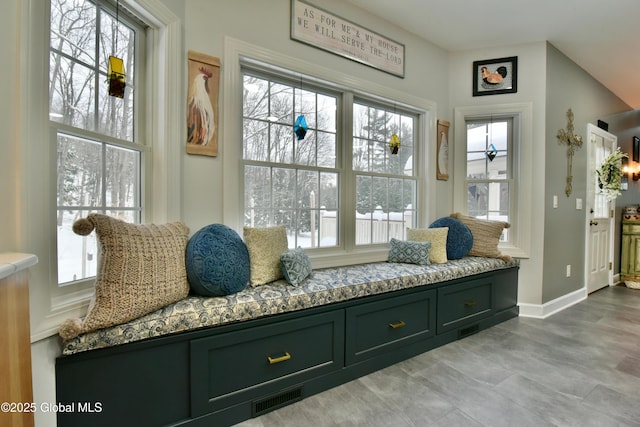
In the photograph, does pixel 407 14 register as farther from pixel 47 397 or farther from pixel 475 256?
pixel 47 397

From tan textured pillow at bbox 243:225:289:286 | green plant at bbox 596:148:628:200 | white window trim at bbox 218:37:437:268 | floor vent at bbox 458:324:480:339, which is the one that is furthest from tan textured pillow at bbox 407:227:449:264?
green plant at bbox 596:148:628:200

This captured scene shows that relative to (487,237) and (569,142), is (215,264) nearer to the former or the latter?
(487,237)

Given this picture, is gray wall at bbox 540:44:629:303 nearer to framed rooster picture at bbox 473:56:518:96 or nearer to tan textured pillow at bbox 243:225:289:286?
framed rooster picture at bbox 473:56:518:96

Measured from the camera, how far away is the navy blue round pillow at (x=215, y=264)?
1652 mm

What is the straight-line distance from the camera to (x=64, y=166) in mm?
1438

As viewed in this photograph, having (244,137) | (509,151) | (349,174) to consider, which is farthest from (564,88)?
(244,137)

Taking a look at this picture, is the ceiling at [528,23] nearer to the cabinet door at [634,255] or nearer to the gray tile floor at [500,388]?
the cabinet door at [634,255]

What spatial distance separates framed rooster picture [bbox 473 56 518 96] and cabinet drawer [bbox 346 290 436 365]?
2.39 metres

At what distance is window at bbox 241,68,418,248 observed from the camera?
238 cm

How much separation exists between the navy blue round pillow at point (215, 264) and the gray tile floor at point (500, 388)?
724mm

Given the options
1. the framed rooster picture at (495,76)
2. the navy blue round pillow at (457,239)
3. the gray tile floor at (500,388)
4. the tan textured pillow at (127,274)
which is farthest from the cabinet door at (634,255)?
the tan textured pillow at (127,274)

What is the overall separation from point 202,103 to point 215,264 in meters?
1.08

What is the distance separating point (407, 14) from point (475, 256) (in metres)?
2.41

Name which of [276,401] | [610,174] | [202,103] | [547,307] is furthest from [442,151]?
[276,401]
